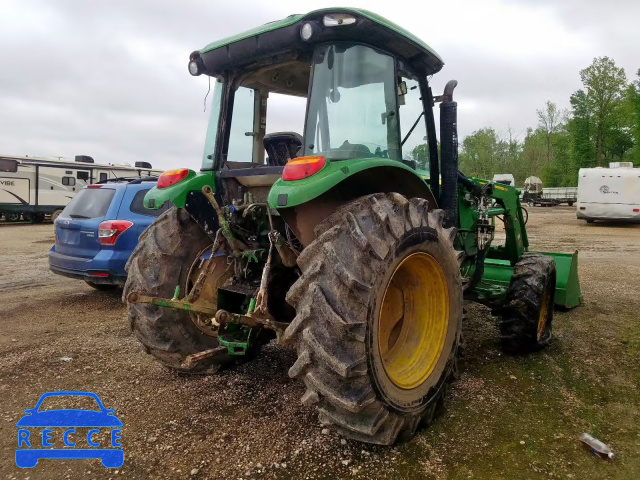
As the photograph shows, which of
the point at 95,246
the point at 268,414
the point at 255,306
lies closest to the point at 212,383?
the point at 268,414

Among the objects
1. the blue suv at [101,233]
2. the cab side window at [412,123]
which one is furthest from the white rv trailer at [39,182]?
the cab side window at [412,123]

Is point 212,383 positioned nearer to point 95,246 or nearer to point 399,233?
point 399,233

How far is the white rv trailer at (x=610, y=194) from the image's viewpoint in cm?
2016

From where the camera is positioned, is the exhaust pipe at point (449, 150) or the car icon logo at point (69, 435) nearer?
the car icon logo at point (69, 435)

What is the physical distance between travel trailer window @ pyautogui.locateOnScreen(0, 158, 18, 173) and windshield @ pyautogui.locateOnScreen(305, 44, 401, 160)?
20.3 metres

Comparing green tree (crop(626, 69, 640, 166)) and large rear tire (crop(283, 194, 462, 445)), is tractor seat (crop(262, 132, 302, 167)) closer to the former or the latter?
large rear tire (crop(283, 194, 462, 445))

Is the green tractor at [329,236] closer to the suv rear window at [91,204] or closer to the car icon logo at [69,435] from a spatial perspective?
the car icon logo at [69,435]

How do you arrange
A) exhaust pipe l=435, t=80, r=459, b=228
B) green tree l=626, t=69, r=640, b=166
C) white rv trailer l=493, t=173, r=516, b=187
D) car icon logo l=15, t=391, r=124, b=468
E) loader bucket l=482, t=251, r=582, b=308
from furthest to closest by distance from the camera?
green tree l=626, t=69, r=640, b=166
white rv trailer l=493, t=173, r=516, b=187
loader bucket l=482, t=251, r=582, b=308
exhaust pipe l=435, t=80, r=459, b=228
car icon logo l=15, t=391, r=124, b=468

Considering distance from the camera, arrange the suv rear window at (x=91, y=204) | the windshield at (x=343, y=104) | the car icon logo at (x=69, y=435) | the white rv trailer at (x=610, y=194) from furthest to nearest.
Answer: the white rv trailer at (x=610, y=194)
the suv rear window at (x=91, y=204)
the windshield at (x=343, y=104)
the car icon logo at (x=69, y=435)

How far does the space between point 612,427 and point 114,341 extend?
178 inches

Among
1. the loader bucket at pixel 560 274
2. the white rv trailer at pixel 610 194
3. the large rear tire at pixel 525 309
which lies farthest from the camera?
the white rv trailer at pixel 610 194

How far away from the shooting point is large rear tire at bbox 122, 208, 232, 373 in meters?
3.54

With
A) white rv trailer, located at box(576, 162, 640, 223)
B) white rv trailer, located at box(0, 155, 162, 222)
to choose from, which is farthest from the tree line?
white rv trailer, located at box(0, 155, 162, 222)

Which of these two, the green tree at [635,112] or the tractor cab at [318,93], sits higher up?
the green tree at [635,112]
